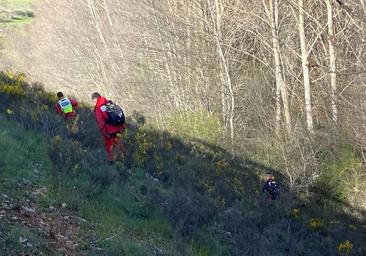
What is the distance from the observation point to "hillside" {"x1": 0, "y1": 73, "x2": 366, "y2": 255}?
26.0ft

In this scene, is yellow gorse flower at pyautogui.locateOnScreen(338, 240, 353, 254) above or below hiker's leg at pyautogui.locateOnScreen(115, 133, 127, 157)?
below

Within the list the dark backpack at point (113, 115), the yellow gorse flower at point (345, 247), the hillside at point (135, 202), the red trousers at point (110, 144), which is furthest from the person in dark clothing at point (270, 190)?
the dark backpack at point (113, 115)

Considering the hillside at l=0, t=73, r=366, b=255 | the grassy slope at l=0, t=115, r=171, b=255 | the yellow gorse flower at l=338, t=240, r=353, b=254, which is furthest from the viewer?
the yellow gorse flower at l=338, t=240, r=353, b=254

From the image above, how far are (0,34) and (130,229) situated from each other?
3418cm

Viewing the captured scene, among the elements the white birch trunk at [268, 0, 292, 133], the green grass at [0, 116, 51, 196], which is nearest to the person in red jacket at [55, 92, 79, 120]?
the green grass at [0, 116, 51, 196]

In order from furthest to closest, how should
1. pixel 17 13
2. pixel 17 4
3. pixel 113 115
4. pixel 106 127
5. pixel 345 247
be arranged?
pixel 17 4
pixel 17 13
pixel 345 247
pixel 106 127
pixel 113 115

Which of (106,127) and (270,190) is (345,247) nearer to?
(270,190)

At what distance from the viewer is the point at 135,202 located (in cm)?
1057

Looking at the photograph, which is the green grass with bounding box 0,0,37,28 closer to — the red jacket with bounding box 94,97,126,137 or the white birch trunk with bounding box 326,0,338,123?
the white birch trunk with bounding box 326,0,338,123

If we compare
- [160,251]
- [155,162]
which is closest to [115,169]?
[155,162]

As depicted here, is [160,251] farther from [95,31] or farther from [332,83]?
[95,31]

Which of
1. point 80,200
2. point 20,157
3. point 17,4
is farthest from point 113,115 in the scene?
point 17,4

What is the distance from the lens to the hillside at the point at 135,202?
791 centimetres

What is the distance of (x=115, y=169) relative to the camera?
37.4 feet
